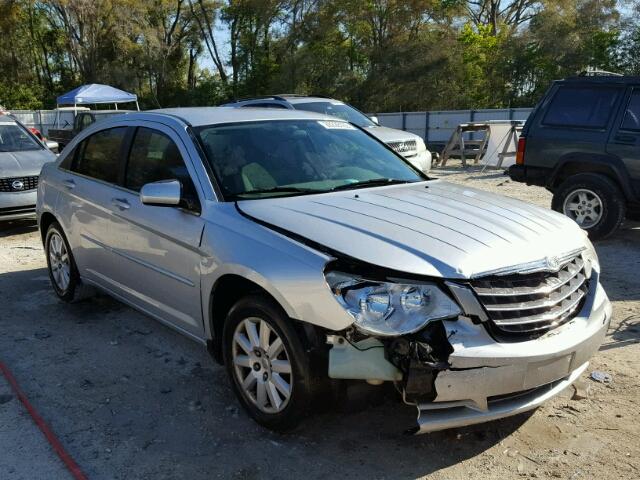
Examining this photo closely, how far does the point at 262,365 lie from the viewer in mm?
3203

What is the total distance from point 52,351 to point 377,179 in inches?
104

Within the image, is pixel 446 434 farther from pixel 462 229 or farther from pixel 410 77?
pixel 410 77

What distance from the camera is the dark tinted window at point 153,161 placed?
392 centimetres

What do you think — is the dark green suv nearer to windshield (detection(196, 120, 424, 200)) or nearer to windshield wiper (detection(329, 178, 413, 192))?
windshield (detection(196, 120, 424, 200))

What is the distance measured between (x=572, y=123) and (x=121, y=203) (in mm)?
5699

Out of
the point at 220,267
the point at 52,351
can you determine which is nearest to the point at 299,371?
the point at 220,267

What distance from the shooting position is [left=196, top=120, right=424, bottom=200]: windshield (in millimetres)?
3742

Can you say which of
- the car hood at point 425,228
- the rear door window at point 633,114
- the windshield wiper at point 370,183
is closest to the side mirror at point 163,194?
the car hood at point 425,228

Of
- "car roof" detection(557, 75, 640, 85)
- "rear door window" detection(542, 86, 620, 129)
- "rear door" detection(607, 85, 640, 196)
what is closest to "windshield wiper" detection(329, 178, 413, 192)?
"rear door" detection(607, 85, 640, 196)

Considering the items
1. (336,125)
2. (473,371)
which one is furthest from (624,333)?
(336,125)

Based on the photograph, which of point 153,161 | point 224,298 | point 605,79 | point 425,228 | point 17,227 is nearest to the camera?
point 425,228

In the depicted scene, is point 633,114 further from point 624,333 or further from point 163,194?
point 163,194

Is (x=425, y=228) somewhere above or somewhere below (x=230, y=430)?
above

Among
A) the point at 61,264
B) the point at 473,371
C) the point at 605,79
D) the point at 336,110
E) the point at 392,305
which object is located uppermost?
the point at 605,79
